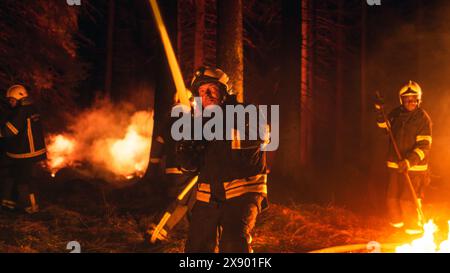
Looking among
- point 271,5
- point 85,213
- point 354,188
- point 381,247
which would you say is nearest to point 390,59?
point 271,5

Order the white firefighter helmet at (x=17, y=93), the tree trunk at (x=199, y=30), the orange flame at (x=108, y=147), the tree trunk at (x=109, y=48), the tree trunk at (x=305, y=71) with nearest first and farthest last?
1. the white firefighter helmet at (x=17, y=93)
2. the tree trunk at (x=305, y=71)
3. the tree trunk at (x=199, y=30)
4. the orange flame at (x=108, y=147)
5. the tree trunk at (x=109, y=48)

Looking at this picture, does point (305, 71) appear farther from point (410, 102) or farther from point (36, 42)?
point (36, 42)

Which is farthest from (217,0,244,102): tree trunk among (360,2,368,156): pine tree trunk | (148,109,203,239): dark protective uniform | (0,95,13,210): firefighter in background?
(360,2,368,156): pine tree trunk

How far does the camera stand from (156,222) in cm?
698

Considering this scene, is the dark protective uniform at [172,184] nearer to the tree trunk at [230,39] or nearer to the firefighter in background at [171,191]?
the firefighter in background at [171,191]

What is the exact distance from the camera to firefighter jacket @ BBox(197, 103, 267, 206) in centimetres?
526

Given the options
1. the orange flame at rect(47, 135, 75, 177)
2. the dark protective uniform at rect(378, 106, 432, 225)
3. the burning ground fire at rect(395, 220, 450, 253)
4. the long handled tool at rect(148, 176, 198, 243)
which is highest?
the orange flame at rect(47, 135, 75, 177)

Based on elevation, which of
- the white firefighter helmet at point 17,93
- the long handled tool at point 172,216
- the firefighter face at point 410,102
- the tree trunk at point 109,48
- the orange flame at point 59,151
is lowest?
the long handled tool at point 172,216

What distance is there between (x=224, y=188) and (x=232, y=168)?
0.24 meters

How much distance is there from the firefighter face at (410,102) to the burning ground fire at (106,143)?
29.7 ft

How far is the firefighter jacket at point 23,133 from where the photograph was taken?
8.88 m

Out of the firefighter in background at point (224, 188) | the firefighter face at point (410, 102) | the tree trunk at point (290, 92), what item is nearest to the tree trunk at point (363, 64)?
the tree trunk at point (290, 92)

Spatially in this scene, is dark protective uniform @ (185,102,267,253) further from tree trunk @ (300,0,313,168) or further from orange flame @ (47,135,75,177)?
orange flame @ (47,135,75,177)

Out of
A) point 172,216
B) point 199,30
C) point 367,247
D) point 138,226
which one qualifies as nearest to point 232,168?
point 172,216
